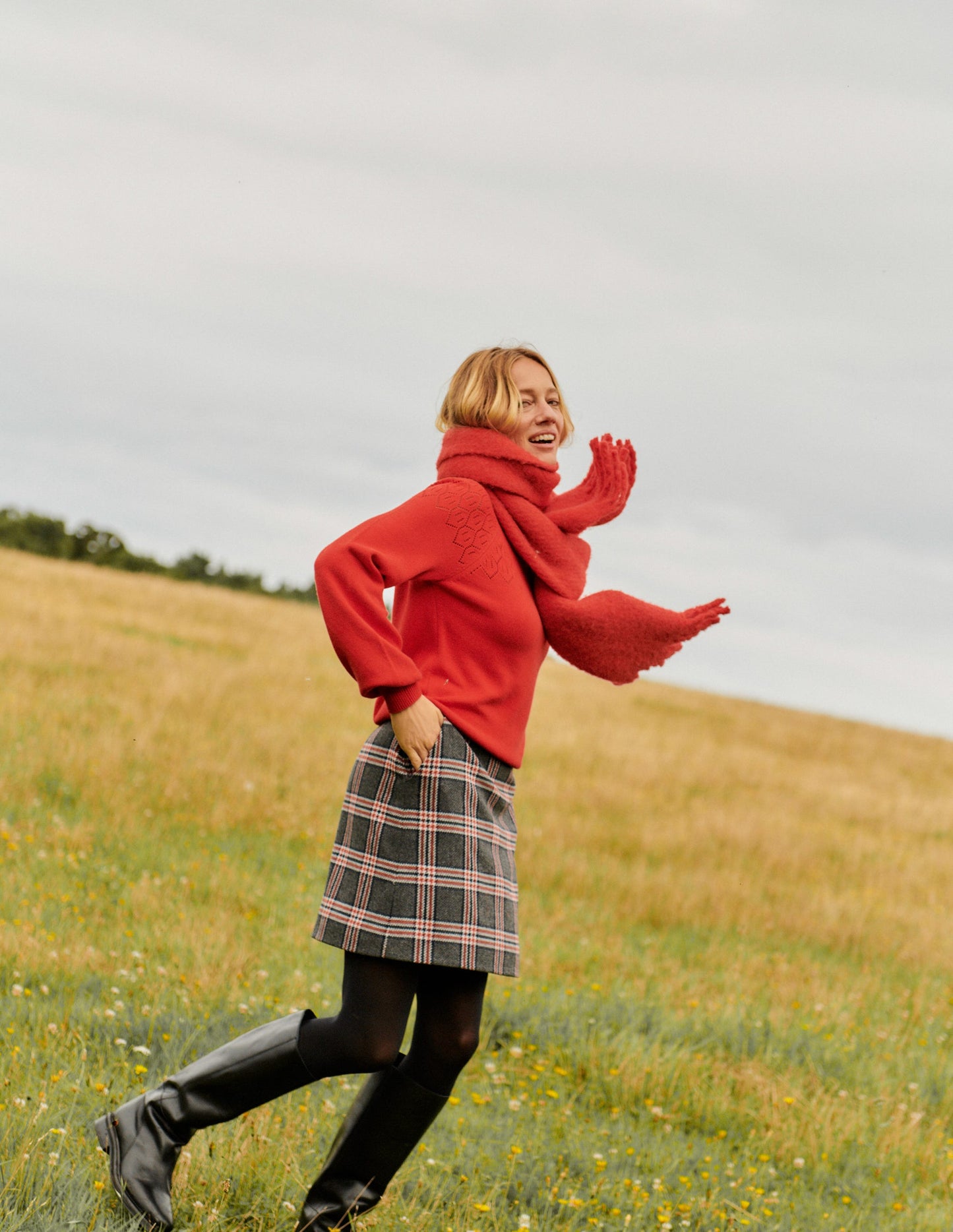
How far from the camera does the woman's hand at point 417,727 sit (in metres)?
2.98

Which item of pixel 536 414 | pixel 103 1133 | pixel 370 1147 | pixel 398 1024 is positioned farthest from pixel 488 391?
pixel 103 1133

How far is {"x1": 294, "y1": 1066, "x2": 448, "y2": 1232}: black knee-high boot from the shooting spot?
10.3 feet

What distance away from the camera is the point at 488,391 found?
11.1 ft

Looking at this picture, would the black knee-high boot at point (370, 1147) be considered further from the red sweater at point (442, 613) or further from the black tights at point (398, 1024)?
the red sweater at point (442, 613)

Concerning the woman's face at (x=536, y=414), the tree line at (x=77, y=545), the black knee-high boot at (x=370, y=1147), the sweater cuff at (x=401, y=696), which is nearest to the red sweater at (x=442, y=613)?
the sweater cuff at (x=401, y=696)

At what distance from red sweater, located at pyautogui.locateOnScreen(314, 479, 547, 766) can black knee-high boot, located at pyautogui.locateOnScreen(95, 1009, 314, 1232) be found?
101cm

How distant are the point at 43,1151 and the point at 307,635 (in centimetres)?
1722

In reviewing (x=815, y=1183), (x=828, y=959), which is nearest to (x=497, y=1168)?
(x=815, y=1183)

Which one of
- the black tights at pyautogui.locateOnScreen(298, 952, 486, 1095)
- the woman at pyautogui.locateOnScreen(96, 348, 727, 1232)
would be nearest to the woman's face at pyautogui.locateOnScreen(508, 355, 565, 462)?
the woman at pyautogui.locateOnScreen(96, 348, 727, 1232)

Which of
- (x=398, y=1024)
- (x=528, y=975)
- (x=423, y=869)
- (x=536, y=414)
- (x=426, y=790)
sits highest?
(x=536, y=414)

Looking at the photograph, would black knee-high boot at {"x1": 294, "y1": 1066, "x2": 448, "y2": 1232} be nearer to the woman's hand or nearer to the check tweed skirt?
the check tweed skirt

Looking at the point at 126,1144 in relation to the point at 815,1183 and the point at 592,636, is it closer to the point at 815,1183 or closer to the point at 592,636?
the point at 592,636

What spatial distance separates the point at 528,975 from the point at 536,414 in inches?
163

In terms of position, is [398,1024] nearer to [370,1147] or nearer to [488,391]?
[370,1147]
